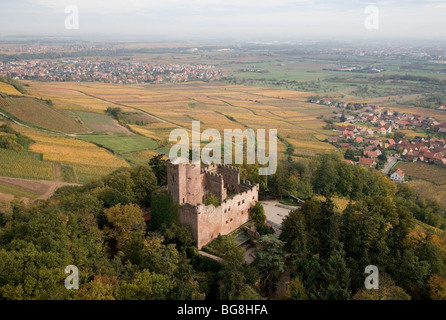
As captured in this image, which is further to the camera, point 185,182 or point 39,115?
point 39,115

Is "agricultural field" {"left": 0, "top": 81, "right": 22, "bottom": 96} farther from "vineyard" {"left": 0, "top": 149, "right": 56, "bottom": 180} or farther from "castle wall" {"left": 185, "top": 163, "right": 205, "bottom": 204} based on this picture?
"castle wall" {"left": 185, "top": 163, "right": 205, "bottom": 204}

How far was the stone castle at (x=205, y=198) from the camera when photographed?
81.6ft

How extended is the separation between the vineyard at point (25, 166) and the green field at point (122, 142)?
1130cm

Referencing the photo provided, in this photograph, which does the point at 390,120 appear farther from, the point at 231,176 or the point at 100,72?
the point at 100,72

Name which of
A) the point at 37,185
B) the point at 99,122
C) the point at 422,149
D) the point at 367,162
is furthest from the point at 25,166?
the point at 422,149

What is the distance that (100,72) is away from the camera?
17012cm

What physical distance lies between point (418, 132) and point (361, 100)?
117 ft

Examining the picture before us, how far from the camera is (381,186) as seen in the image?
4156 cm

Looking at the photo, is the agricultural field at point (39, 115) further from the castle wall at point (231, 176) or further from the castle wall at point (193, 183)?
the castle wall at point (193, 183)

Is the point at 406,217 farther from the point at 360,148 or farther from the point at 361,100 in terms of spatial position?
the point at 361,100

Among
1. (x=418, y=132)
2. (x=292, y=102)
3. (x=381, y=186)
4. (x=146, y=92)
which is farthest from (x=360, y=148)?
(x=146, y=92)

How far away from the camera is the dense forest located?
20312 millimetres

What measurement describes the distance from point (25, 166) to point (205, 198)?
29.9 m

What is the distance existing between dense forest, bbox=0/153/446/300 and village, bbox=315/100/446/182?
33.8 meters
